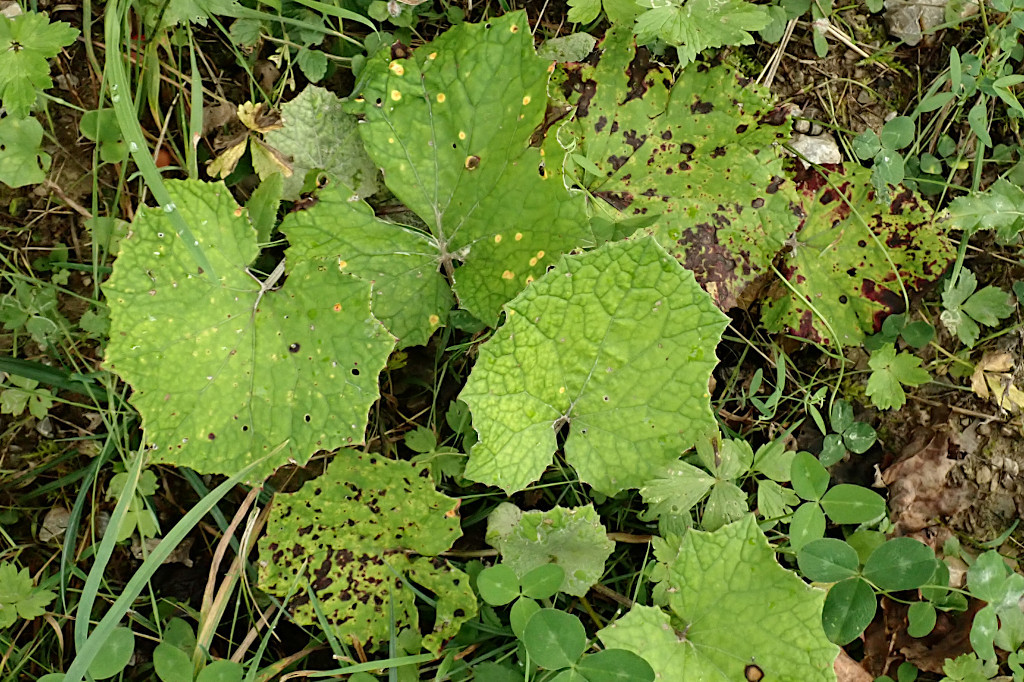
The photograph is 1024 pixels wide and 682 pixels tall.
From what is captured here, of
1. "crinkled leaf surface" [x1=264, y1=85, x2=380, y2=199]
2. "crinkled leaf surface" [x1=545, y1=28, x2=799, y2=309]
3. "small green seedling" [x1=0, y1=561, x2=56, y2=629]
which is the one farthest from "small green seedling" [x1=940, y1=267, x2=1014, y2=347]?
"small green seedling" [x1=0, y1=561, x2=56, y2=629]

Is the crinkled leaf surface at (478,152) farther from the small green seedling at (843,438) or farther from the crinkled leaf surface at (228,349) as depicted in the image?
the small green seedling at (843,438)

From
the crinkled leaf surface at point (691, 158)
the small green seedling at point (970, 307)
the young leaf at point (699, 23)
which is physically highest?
the young leaf at point (699, 23)

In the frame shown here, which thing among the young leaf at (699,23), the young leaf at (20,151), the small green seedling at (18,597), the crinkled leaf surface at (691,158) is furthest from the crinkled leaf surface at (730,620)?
the young leaf at (20,151)

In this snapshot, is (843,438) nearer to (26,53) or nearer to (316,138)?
(316,138)

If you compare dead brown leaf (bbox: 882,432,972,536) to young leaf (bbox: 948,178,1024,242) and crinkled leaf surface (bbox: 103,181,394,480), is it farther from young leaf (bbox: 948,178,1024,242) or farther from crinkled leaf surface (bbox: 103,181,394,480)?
crinkled leaf surface (bbox: 103,181,394,480)

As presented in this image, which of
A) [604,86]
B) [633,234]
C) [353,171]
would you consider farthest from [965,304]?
[353,171]

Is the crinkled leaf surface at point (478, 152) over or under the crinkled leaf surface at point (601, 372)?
over
